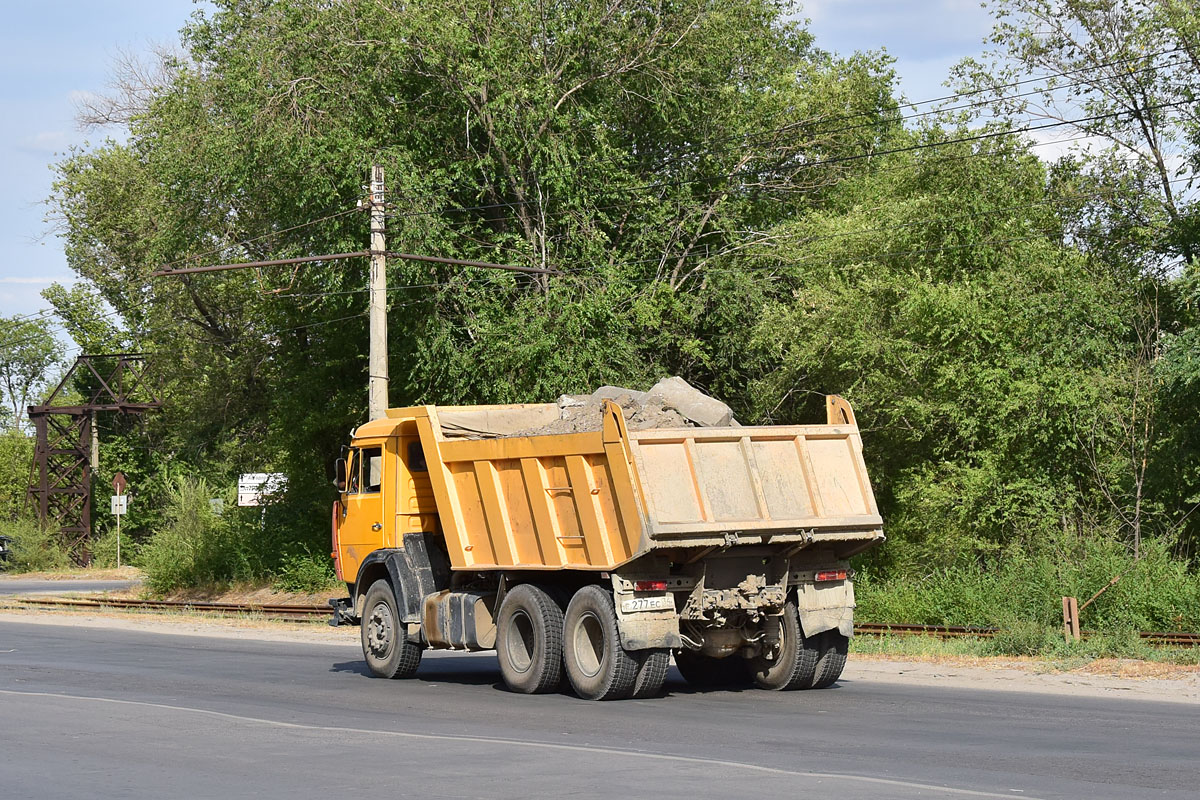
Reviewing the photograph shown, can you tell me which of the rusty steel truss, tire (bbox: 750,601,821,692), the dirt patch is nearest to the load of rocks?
tire (bbox: 750,601,821,692)

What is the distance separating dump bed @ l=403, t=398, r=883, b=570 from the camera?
1352cm

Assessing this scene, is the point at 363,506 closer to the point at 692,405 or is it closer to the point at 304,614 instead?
the point at 692,405

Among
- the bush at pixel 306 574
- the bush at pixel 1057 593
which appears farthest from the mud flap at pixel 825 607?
the bush at pixel 306 574

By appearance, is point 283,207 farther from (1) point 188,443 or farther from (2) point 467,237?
(1) point 188,443

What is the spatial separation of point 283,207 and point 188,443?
14264mm

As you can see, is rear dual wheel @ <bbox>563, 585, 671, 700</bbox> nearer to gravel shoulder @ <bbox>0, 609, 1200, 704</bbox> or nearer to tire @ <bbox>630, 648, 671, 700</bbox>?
tire @ <bbox>630, 648, 671, 700</bbox>

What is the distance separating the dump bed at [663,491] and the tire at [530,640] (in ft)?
1.21

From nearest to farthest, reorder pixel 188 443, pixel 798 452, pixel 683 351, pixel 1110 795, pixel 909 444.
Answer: pixel 1110 795
pixel 798 452
pixel 909 444
pixel 683 351
pixel 188 443

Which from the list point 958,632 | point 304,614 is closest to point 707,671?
point 958,632

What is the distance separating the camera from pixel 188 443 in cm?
4488

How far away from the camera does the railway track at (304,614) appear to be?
18.3 m

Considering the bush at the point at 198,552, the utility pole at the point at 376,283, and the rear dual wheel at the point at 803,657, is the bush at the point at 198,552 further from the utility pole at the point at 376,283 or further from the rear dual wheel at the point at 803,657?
the rear dual wheel at the point at 803,657

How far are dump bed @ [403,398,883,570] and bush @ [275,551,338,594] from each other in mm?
20539

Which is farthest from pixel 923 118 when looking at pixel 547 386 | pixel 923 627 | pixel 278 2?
pixel 278 2
